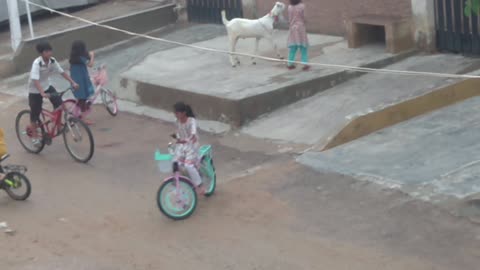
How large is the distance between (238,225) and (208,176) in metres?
0.98

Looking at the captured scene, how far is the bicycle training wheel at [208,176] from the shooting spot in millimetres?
9266

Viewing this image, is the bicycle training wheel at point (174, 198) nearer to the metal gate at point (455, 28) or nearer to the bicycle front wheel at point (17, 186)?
the bicycle front wheel at point (17, 186)

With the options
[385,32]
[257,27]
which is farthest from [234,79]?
[385,32]

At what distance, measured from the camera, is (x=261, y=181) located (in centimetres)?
→ 991

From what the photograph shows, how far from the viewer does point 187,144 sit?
355 inches

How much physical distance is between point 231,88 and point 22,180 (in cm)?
422

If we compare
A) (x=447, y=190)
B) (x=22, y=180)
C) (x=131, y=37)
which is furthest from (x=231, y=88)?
(x=131, y=37)

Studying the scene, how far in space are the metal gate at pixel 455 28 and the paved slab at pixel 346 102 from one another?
0.25 meters

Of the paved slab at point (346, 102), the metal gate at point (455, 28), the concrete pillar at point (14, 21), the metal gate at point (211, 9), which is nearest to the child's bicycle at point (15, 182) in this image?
the paved slab at point (346, 102)

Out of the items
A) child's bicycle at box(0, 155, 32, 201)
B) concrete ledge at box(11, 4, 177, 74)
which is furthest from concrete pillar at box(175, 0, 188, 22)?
child's bicycle at box(0, 155, 32, 201)

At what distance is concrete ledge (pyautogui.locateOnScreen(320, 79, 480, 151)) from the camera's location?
1073 cm

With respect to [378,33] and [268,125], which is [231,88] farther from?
[378,33]

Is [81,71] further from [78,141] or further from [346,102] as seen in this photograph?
[346,102]

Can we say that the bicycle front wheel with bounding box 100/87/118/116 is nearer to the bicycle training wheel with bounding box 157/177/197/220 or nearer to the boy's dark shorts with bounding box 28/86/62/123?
the boy's dark shorts with bounding box 28/86/62/123
